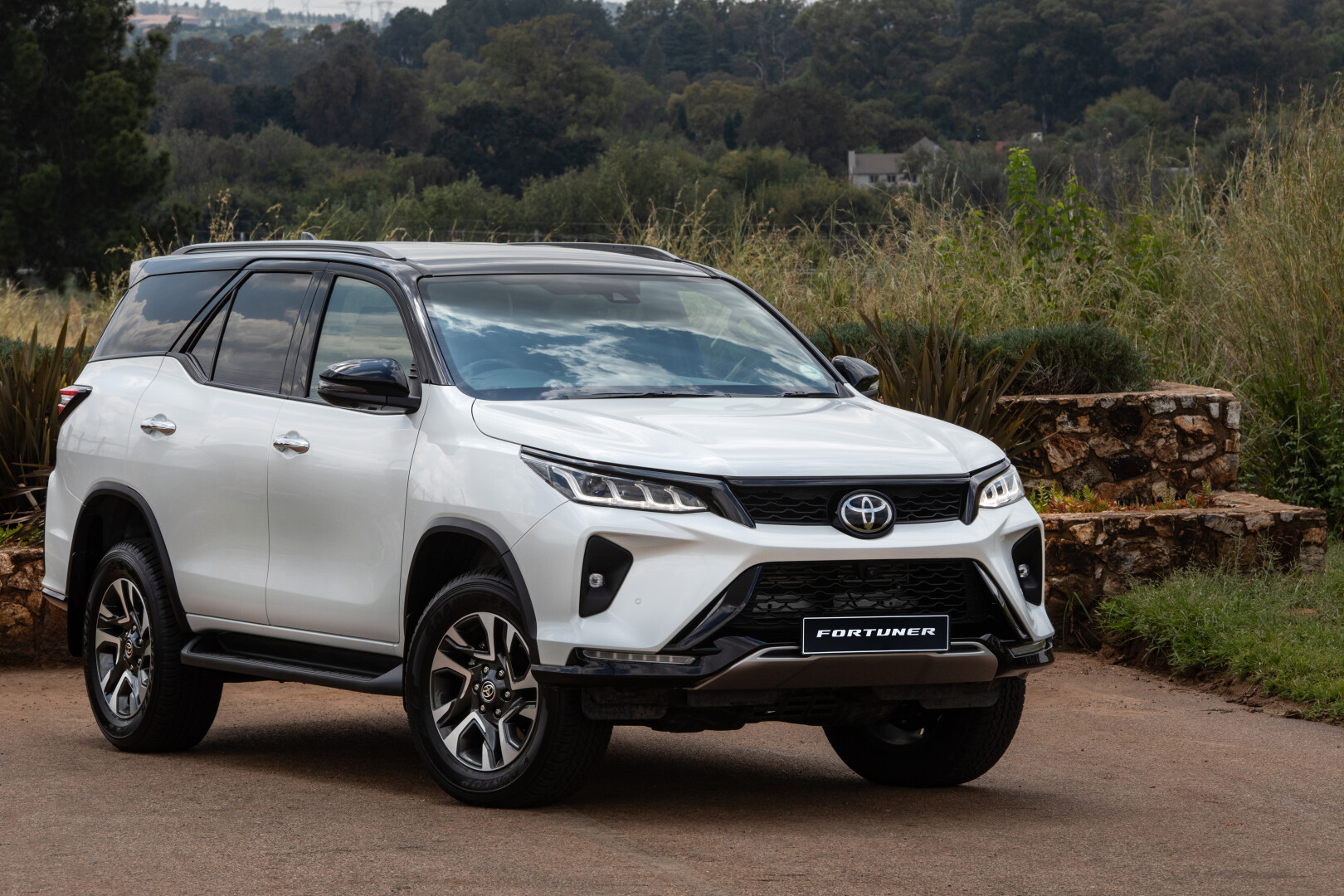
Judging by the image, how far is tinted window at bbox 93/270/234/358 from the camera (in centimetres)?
772

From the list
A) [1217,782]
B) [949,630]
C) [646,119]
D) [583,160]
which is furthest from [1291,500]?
[646,119]

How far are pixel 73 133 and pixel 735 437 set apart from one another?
42.1 meters

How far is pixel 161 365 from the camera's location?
7.67 meters

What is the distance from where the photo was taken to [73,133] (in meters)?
44.4

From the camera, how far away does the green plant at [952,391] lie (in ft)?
35.9

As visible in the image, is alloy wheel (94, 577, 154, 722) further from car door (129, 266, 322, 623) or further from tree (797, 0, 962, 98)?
tree (797, 0, 962, 98)

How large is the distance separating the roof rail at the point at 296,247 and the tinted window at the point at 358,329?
137 millimetres

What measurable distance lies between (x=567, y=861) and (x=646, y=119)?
5445 inches

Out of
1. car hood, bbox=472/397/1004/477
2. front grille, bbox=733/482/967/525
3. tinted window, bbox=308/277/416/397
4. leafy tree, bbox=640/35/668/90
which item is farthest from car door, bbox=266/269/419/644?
leafy tree, bbox=640/35/668/90

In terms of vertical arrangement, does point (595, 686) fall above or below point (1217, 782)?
above

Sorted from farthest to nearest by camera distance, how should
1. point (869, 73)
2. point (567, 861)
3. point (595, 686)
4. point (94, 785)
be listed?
point (869, 73), point (94, 785), point (595, 686), point (567, 861)

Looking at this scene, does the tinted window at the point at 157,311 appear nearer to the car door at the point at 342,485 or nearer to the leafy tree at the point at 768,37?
the car door at the point at 342,485

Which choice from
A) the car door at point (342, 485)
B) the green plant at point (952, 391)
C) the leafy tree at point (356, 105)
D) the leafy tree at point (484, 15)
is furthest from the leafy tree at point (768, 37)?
the car door at point (342, 485)

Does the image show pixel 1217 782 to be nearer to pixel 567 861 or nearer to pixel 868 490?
pixel 868 490
